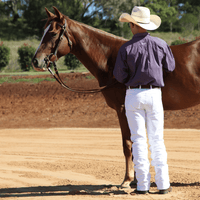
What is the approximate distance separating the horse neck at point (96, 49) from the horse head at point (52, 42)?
212 mm

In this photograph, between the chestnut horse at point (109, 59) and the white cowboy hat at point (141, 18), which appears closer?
the white cowboy hat at point (141, 18)

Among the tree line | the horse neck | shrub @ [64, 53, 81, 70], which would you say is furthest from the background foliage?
the horse neck

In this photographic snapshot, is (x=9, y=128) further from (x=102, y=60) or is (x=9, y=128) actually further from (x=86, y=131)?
(x=102, y=60)

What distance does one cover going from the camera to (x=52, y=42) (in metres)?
4.32

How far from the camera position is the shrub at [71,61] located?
20172 millimetres

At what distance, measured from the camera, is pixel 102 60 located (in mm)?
4551

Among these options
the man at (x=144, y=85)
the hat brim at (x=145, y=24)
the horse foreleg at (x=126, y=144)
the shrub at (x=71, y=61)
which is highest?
the hat brim at (x=145, y=24)

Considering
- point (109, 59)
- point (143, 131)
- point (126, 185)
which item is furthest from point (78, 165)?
point (143, 131)

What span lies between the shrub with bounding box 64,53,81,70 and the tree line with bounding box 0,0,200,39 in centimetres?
1403

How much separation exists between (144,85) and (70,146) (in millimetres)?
4386

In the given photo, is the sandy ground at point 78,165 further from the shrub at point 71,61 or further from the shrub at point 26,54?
the shrub at point 26,54

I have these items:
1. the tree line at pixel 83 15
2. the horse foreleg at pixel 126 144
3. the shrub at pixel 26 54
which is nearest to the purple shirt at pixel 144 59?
the horse foreleg at pixel 126 144

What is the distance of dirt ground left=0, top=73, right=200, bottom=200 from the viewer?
4.61 m

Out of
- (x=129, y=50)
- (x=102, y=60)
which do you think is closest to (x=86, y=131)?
(x=102, y=60)
